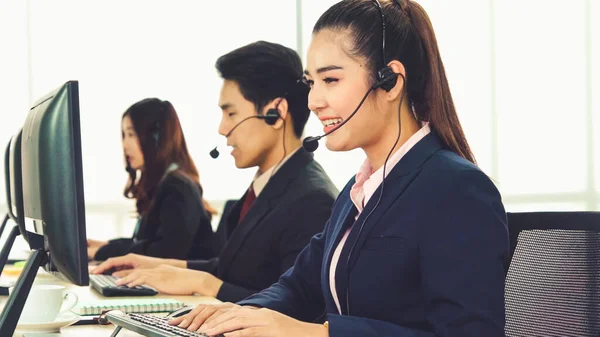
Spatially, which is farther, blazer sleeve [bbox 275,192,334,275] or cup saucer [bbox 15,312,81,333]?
blazer sleeve [bbox 275,192,334,275]

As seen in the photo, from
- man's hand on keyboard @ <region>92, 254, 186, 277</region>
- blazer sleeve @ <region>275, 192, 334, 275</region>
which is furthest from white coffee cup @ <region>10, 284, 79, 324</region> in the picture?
man's hand on keyboard @ <region>92, 254, 186, 277</region>

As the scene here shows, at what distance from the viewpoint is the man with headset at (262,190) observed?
2.13 metres

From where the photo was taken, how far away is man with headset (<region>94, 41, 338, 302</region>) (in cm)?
213

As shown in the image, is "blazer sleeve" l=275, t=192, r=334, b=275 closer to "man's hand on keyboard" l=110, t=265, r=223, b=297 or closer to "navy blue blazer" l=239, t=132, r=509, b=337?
"man's hand on keyboard" l=110, t=265, r=223, b=297

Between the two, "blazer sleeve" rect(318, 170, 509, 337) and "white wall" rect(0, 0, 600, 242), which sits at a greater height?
"white wall" rect(0, 0, 600, 242)

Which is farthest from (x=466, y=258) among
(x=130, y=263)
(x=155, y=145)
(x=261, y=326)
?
(x=155, y=145)

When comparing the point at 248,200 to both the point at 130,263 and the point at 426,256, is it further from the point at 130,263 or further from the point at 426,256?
the point at 426,256

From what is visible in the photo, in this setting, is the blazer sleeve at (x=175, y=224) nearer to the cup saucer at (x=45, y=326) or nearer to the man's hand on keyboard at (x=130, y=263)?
the man's hand on keyboard at (x=130, y=263)

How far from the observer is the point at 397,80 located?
4.66 ft

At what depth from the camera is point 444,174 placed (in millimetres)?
1291

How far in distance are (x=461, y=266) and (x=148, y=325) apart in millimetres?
516

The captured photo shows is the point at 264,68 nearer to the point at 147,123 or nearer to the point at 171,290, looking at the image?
the point at 171,290

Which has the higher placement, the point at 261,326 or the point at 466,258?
the point at 466,258

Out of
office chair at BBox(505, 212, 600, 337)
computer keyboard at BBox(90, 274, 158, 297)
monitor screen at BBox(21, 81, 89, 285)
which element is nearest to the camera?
monitor screen at BBox(21, 81, 89, 285)
